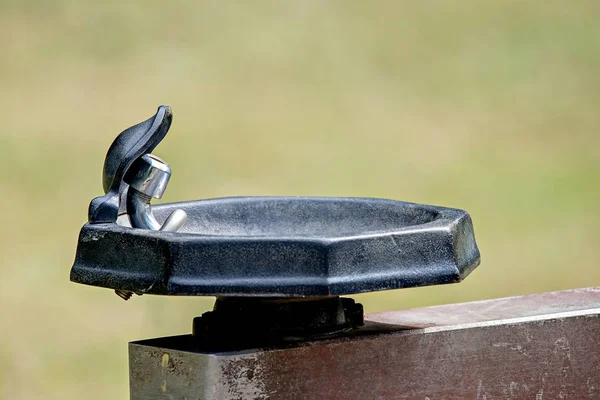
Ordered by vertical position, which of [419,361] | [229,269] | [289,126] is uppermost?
[289,126]

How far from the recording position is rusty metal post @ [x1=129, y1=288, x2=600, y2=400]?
166 centimetres

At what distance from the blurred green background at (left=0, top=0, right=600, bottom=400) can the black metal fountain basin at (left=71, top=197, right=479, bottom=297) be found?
2995 millimetres

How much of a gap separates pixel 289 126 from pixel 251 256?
564 cm

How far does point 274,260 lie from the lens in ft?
5.10

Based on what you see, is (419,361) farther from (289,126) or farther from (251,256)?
(289,126)

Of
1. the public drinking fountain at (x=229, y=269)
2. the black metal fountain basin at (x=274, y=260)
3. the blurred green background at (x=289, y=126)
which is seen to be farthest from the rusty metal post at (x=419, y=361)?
the blurred green background at (x=289, y=126)

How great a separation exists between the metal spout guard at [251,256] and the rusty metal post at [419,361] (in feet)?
0.41

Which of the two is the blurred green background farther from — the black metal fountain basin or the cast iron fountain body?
the black metal fountain basin

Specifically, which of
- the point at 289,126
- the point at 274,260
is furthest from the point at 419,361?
the point at 289,126

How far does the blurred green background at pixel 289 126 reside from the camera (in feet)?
17.5

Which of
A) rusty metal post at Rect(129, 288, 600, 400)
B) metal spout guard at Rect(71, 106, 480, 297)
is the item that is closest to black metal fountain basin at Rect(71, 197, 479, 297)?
metal spout guard at Rect(71, 106, 480, 297)

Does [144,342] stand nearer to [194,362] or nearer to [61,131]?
[194,362]

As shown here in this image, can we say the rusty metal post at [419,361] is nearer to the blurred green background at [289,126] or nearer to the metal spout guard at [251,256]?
the metal spout guard at [251,256]

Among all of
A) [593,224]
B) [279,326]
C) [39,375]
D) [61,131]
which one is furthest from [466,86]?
[279,326]
